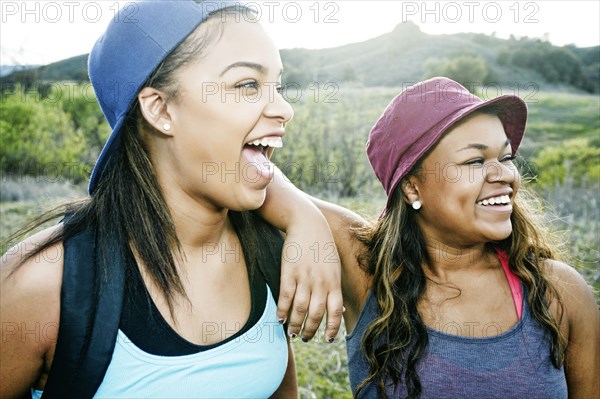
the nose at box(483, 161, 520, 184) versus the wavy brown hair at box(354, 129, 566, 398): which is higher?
the nose at box(483, 161, 520, 184)

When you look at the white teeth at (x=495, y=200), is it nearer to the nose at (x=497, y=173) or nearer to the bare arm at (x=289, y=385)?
the nose at (x=497, y=173)

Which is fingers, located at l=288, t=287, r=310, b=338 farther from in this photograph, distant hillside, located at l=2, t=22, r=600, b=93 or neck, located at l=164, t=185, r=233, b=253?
distant hillside, located at l=2, t=22, r=600, b=93

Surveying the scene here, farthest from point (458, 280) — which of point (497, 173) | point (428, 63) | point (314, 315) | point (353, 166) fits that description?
point (428, 63)

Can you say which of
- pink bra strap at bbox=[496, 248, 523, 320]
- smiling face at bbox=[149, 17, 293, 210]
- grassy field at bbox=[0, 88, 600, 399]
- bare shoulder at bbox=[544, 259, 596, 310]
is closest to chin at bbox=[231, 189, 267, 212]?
smiling face at bbox=[149, 17, 293, 210]

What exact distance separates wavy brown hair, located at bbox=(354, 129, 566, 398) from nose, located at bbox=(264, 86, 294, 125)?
2.44ft

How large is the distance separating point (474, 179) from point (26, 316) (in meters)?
1.67

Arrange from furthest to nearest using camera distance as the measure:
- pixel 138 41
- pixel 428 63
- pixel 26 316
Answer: pixel 428 63 < pixel 138 41 < pixel 26 316

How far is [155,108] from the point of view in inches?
70.3

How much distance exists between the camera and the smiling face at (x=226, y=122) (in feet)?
5.64

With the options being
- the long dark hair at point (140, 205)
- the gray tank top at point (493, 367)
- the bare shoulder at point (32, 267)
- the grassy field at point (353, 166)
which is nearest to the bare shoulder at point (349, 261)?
the gray tank top at point (493, 367)

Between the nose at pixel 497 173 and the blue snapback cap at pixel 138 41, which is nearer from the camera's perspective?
the blue snapback cap at pixel 138 41

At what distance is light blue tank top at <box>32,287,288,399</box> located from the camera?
1652 mm

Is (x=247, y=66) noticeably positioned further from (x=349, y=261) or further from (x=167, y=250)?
(x=349, y=261)

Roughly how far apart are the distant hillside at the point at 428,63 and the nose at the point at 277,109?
36.6 feet
